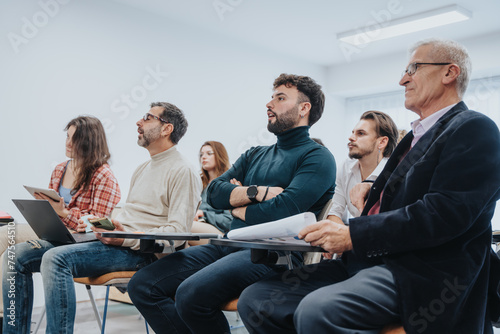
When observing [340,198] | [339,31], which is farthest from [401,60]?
[340,198]

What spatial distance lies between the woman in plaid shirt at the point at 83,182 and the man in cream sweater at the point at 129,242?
226 millimetres

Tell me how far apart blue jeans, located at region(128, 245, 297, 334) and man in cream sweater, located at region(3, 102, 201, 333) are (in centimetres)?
23

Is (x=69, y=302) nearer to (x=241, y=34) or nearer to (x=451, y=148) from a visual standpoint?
(x=451, y=148)

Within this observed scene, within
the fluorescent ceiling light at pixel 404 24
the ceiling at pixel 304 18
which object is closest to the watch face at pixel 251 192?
the ceiling at pixel 304 18

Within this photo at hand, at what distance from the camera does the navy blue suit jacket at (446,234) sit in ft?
4.28

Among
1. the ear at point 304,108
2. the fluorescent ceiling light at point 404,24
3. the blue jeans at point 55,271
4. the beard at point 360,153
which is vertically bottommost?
the blue jeans at point 55,271

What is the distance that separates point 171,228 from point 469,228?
1399 millimetres

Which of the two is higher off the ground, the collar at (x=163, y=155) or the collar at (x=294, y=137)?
Result: the collar at (x=294, y=137)

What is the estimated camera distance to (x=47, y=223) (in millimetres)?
2375

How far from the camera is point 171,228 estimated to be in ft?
7.81

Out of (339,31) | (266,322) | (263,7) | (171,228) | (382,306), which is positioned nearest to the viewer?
(382,306)

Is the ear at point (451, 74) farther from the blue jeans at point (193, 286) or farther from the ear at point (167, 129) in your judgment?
the ear at point (167, 129)

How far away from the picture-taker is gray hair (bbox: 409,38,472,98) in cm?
163

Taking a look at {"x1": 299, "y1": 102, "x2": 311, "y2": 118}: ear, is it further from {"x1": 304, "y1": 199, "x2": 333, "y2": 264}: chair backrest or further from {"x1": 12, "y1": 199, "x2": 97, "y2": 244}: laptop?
{"x1": 12, "y1": 199, "x2": 97, "y2": 244}: laptop
